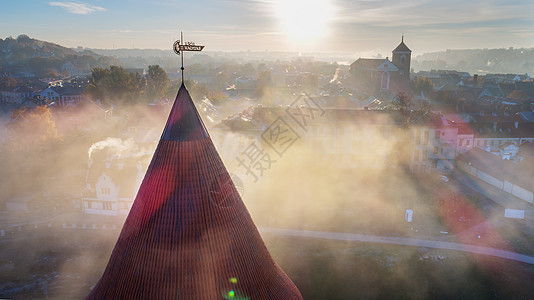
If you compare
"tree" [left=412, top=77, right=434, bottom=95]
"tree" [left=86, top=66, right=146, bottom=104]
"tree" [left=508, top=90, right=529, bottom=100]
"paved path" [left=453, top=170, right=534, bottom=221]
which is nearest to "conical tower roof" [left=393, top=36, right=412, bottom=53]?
"tree" [left=412, top=77, right=434, bottom=95]

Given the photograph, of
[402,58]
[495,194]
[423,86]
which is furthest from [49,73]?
[495,194]

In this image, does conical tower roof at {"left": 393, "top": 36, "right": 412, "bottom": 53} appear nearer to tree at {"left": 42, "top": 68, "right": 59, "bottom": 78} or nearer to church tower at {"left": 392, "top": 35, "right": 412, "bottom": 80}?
church tower at {"left": 392, "top": 35, "right": 412, "bottom": 80}

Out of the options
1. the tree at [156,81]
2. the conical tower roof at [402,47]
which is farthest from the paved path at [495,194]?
the tree at [156,81]

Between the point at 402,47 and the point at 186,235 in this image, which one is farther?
the point at 402,47

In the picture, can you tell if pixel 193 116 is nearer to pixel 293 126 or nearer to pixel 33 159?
pixel 293 126

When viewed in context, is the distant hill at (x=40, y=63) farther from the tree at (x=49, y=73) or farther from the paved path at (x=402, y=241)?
the paved path at (x=402, y=241)

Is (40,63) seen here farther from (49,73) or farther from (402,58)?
(402,58)

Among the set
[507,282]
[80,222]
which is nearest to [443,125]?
[507,282]
